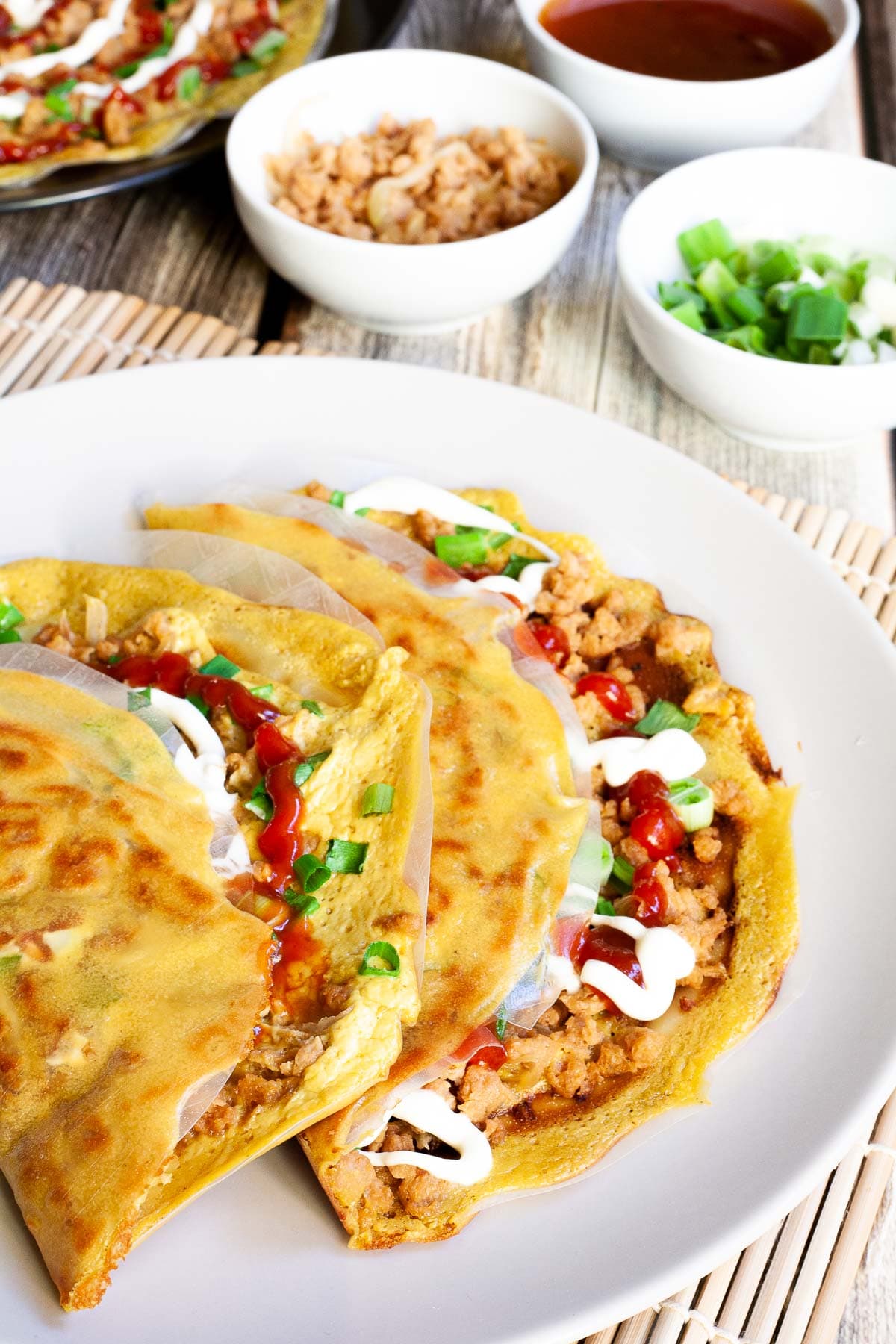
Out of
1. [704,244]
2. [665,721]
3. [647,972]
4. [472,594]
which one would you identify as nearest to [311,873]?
[647,972]

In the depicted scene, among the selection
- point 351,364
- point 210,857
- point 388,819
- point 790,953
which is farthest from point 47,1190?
point 351,364

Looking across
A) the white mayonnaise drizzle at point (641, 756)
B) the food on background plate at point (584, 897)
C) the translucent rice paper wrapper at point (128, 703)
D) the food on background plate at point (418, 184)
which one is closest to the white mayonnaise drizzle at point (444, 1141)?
the food on background plate at point (584, 897)

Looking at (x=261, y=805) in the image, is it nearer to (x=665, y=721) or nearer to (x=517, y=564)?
(x=665, y=721)

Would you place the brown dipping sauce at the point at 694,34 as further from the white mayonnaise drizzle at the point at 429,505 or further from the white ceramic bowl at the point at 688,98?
the white mayonnaise drizzle at the point at 429,505

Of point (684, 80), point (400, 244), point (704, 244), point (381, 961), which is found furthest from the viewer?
point (684, 80)

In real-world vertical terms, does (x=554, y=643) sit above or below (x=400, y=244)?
below

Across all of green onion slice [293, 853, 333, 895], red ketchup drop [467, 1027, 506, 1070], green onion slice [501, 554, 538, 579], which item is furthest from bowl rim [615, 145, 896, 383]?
red ketchup drop [467, 1027, 506, 1070]

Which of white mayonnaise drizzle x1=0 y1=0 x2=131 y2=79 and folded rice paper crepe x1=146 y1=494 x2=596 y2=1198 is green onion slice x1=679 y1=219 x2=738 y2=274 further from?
white mayonnaise drizzle x1=0 y1=0 x2=131 y2=79
